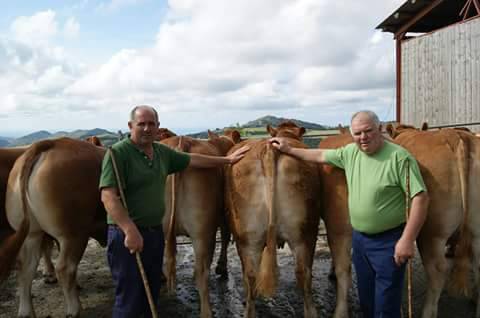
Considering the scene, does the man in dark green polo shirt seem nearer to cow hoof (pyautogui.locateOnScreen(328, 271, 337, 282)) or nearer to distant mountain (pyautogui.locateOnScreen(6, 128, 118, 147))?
distant mountain (pyautogui.locateOnScreen(6, 128, 118, 147))

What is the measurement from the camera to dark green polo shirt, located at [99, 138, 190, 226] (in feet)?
11.0

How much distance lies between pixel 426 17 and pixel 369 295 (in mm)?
13580

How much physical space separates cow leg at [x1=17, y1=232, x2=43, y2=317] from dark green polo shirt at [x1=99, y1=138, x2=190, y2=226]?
5.54 feet

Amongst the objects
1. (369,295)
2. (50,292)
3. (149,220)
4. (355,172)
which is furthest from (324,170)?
(50,292)

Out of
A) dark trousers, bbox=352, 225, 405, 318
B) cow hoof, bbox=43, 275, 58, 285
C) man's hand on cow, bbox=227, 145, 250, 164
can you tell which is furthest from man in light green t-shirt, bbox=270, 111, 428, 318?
cow hoof, bbox=43, 275, 58, 285

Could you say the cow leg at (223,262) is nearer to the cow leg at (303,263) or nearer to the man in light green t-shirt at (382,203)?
the cow leg at (303,263)

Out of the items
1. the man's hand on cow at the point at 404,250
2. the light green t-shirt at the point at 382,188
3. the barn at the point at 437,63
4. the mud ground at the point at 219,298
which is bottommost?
the mud ground at the point at 219,298

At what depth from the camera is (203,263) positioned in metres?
4.45

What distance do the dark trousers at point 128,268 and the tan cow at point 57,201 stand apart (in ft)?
3.49

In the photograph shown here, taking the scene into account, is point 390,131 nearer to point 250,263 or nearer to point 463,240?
point 463,240

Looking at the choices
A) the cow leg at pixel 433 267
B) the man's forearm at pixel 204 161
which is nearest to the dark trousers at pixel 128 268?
the man's forearm at pixel 204 161

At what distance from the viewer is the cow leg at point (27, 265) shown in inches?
180

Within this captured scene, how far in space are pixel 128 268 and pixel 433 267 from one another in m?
2.76

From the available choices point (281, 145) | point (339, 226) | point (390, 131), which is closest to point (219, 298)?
point (339, 226)
